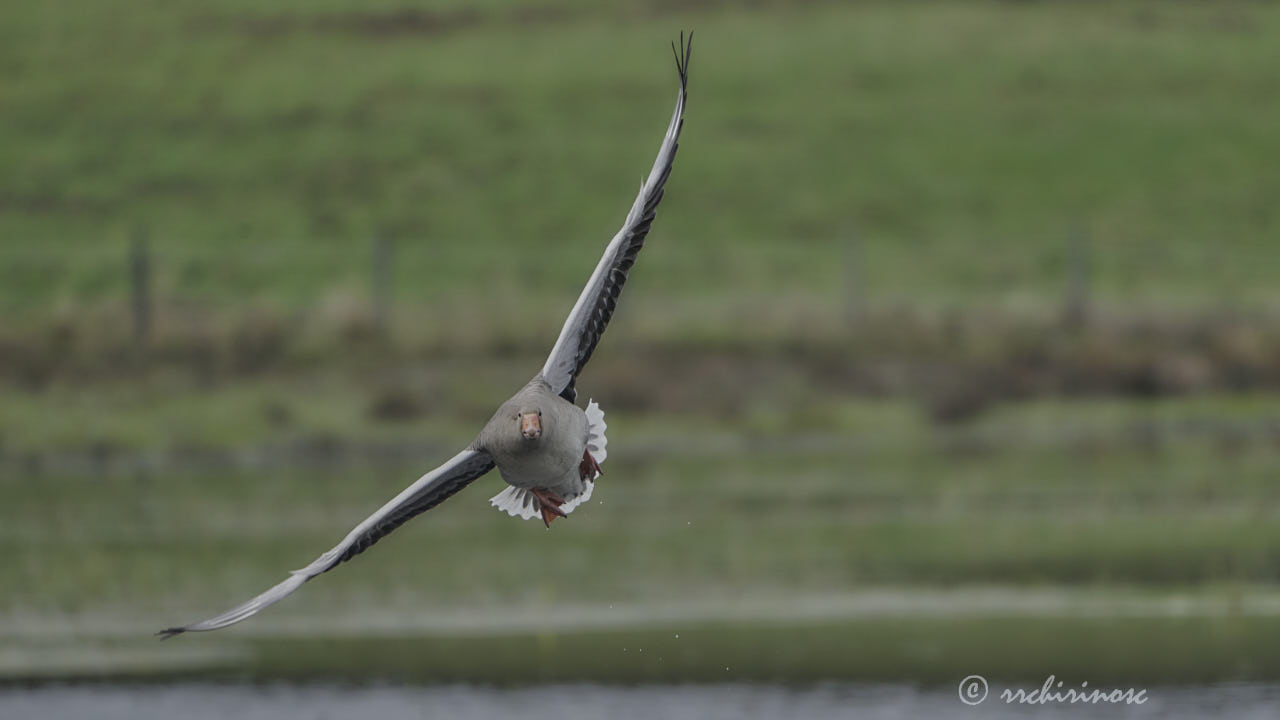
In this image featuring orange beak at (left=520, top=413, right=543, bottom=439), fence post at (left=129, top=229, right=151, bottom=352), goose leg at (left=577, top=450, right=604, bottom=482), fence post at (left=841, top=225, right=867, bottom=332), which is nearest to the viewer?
orange beak at (left=520, top=413, right=543, bottom=439)

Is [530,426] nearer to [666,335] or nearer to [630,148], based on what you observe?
[666,335]

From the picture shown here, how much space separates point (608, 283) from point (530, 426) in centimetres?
108

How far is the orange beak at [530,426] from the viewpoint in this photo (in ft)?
30.5

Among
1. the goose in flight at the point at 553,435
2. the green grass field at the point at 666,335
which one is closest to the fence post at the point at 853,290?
the green grass field at the point at 666,335

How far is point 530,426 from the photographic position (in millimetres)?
9305

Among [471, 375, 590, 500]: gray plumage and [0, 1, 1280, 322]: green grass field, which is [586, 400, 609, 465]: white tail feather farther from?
[0, 1, 1280, 322]: green grass field

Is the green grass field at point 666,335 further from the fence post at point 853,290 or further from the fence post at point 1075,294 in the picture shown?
the fence post at point 1075,294

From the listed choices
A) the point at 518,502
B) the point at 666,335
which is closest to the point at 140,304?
the point at 666,335

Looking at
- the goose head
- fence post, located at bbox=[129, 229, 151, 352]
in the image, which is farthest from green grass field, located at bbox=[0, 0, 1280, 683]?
the goose head

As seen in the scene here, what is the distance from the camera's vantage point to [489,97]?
43.3 m

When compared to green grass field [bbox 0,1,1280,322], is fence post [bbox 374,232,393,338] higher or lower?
lower

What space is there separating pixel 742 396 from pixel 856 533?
6.56 metres

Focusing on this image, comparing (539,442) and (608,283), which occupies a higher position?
(608,283)

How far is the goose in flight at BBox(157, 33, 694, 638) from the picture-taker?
31.2 feet
